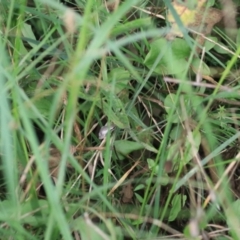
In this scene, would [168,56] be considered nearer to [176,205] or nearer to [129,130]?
[129,130]

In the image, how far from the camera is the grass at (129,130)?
0.91 metres

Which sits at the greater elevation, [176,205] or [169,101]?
[169,101]

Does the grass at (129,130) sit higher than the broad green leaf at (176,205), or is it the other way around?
the grass at (129,130)

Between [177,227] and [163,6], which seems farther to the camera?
[163,6]

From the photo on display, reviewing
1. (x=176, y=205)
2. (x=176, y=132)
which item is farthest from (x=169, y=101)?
(x=176, y=205)

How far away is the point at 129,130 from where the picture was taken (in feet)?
3.43

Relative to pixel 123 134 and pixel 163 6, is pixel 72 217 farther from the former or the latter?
pixel 163 6

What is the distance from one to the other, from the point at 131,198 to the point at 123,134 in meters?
0.14

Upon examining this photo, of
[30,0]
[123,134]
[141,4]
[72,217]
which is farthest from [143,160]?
[30,0]

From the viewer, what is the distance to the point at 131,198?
1021 millimetres

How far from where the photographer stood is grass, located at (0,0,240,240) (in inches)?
35.7

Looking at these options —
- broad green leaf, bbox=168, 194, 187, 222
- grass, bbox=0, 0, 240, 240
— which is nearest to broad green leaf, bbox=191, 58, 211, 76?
grass, bbox=0, 0, 240, 240

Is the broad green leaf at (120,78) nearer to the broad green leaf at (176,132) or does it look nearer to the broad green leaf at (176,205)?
the broad green leaf at (176,132)

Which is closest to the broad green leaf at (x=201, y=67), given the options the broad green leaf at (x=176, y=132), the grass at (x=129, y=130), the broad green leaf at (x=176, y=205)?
the grass at (x=129, y=130)
